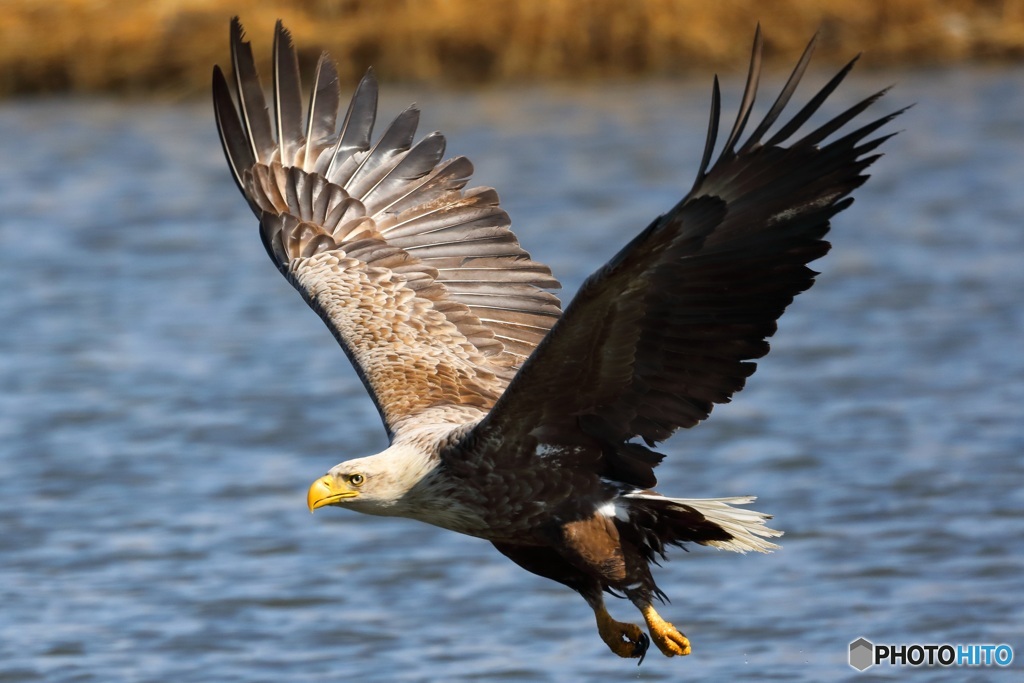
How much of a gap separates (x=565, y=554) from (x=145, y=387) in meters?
6.60

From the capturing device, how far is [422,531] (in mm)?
9125

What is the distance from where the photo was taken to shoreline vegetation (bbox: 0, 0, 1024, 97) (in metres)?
17.6

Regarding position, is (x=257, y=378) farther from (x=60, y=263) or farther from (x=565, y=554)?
(x=565, y=554)

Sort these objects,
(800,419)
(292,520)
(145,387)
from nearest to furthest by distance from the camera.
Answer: (292,520)
(800,419)
(145,387)

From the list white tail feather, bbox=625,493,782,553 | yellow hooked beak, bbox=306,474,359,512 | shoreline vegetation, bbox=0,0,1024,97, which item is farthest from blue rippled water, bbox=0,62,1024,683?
yellow hooked beak, bbox=306,474,359,512

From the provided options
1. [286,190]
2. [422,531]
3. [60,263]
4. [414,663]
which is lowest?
[414,663]

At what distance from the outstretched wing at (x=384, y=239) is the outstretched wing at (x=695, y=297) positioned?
0.98 meters

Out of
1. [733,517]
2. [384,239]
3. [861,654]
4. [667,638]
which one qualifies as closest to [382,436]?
[384,239]

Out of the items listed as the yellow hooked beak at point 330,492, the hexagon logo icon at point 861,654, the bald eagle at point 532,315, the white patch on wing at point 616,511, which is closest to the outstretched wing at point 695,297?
the bald eagle at point 532,315

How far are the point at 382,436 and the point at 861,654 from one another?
365cm

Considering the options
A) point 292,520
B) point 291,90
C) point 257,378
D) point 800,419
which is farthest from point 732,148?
point 257,378

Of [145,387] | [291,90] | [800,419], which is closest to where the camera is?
[291,90]

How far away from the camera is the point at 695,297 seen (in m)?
4.92

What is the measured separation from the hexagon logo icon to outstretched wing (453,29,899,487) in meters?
2.33
